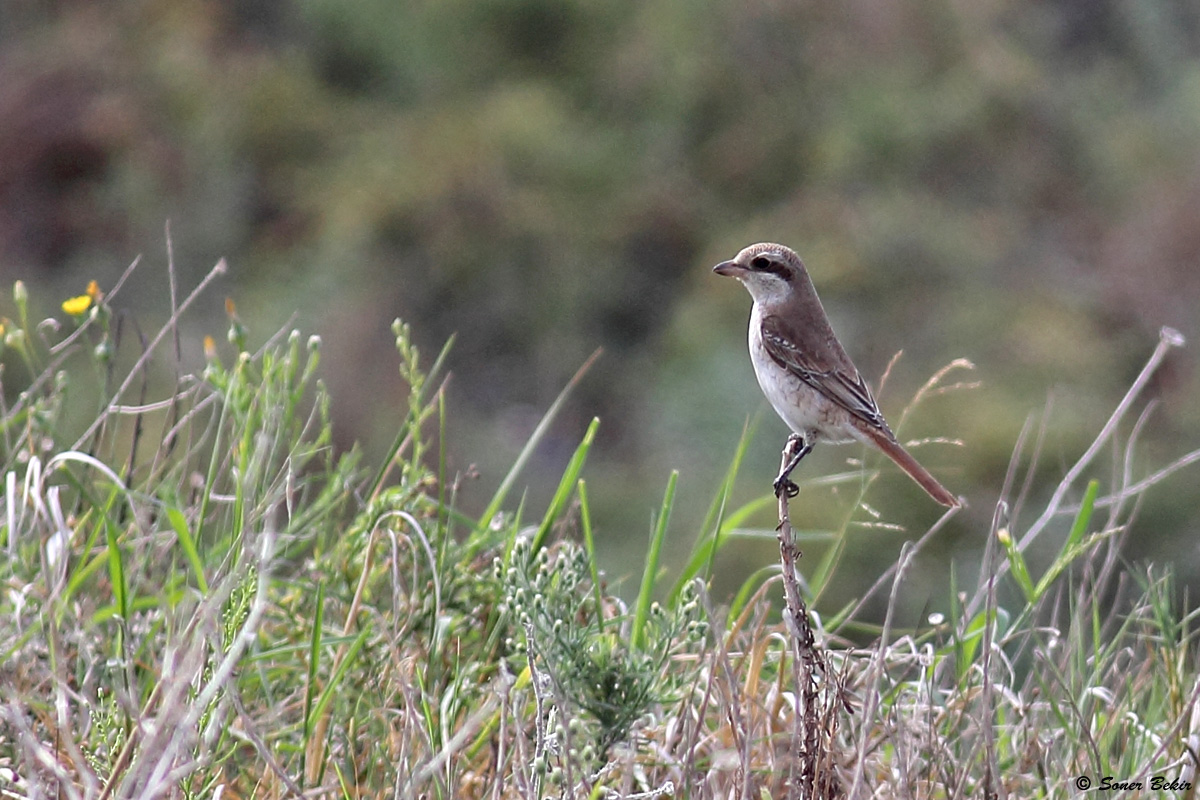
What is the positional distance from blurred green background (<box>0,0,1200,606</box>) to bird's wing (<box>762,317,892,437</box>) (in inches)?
263

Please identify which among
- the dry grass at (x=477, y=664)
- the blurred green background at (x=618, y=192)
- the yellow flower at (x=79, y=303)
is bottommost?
the blurred green background at (x=618, y=192)

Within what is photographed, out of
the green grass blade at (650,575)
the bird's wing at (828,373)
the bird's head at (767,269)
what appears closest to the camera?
the green grass blade at (650,575)

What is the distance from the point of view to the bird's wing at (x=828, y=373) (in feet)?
10.8

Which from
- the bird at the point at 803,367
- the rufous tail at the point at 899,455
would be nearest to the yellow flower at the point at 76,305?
the bird at the point at 803,367

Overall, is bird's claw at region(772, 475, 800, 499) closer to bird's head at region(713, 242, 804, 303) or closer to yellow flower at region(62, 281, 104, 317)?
bird's head at region(713, 242, 804, 303)

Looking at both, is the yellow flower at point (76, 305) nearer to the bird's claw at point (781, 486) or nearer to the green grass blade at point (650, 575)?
the green grass blade at point (650, 575)

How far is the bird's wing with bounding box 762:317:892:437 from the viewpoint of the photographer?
10.8ft

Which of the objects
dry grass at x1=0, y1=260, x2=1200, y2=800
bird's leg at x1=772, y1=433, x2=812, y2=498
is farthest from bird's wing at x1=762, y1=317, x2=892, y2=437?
dry grass at x1=0, y1=260, x2=1200, y2=800

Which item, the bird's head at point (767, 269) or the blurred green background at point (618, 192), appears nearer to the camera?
the bird's head at point (767, 269)

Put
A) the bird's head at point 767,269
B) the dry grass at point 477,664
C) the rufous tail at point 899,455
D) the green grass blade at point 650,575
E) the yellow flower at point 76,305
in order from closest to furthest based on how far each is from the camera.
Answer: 1. the dry grass at point 477,664
2. the green grass blade at point 650,575
3. the yellow flower at point 76,305
4. the rufous tail at point 899,455
5. the bird's head at point 767,269

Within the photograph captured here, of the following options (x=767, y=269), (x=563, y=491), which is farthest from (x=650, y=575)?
(x=767, y=269)

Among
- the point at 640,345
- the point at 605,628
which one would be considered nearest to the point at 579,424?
the point at 640,345

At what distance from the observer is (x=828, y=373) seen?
3.35 meters

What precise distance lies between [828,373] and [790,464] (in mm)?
715
